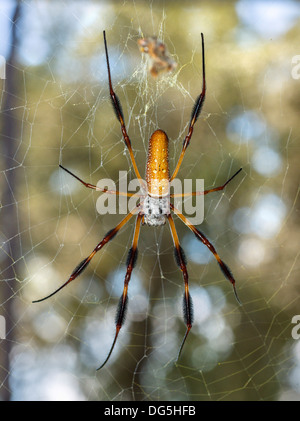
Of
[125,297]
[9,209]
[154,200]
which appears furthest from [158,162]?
[9,209]

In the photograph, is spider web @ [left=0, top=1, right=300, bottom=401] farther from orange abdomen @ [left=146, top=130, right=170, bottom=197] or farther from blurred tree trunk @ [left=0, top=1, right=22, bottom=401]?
orange abdomen @ [left=146, top=130, right=170, bottom=197]

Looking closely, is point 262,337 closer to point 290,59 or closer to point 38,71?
point 290,59

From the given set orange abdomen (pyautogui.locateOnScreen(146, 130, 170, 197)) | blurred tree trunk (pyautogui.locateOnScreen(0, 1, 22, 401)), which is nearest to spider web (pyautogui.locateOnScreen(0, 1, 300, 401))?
blurred tree trunk (pyautogui.locateOnScreen(0, 1, 22, 401))

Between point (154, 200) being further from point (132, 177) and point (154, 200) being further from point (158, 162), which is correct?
point (132, 177)

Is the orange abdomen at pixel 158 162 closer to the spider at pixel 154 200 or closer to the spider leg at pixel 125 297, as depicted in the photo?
the spider at pixel 154 200

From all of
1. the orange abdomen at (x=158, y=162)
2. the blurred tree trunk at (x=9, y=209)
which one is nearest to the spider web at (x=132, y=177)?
the blurred tree trunk at (x=9, y=209)

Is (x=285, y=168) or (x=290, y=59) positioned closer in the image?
(x=290, y=59)
